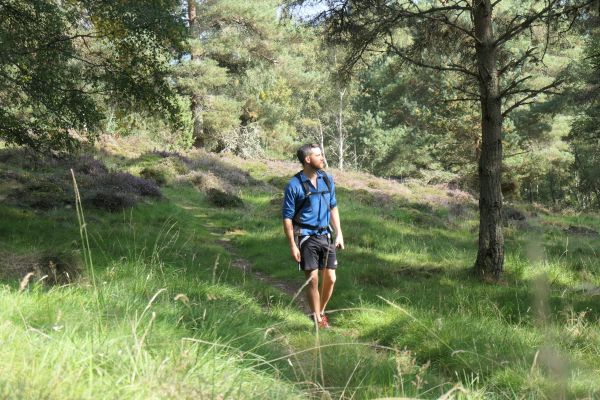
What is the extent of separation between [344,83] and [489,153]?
311 cm

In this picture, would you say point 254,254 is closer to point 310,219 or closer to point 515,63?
point 310,219

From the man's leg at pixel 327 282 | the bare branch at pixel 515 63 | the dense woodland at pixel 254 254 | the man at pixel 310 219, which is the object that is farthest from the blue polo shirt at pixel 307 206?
the bare branch at pixel 515 63

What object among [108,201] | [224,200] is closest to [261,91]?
[224,200]

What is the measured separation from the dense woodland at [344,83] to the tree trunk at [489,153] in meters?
0.02

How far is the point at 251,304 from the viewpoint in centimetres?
548

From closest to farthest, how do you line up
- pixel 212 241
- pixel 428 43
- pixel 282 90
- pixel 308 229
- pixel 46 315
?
1. pixel 46 315
2. pixel 308 229
3. pixel 428 43
4. pixel 212 241
5. pixel 282 90

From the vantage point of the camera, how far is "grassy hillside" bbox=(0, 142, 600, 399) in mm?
2025

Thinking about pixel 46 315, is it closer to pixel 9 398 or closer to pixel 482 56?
pixel 9 398

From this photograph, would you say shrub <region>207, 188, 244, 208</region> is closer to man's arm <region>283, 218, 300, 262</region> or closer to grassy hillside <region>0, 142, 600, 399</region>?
grassy hillside <region>0, 142, 600, 399</region>

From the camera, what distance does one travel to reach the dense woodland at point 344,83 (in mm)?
7938

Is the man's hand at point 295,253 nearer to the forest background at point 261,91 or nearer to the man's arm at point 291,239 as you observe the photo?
the man's arm at point 291,239

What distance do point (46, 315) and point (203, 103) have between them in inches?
1088

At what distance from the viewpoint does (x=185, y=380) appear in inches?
75.7

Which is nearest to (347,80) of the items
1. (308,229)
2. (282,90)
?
(308,229)
